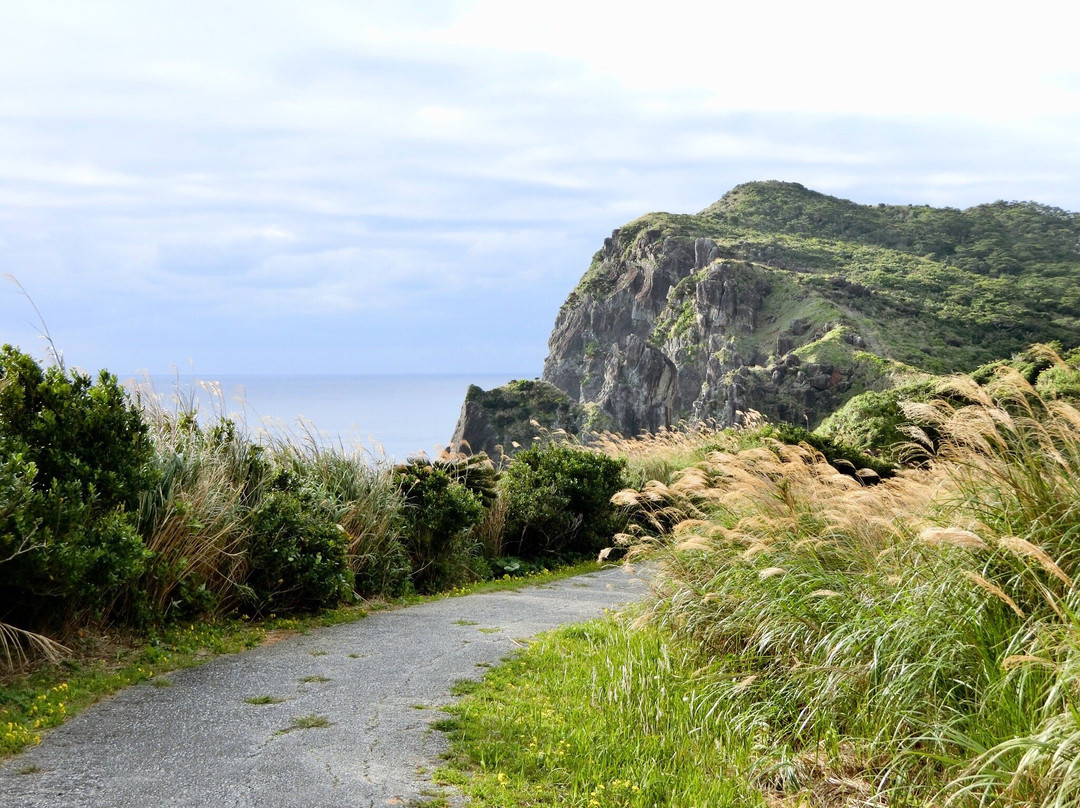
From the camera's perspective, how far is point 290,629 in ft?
24.0

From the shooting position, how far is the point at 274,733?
4.75 m

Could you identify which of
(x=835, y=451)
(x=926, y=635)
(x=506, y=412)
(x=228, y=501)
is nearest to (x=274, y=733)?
(x=228, y=501)

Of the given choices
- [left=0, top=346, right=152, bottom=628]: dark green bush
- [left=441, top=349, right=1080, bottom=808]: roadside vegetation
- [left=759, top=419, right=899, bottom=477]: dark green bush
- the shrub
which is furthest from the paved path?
[left=759, top=419, right=899, bottom=477]: dark green bush

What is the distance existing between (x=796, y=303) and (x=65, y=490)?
→ 7981 cm

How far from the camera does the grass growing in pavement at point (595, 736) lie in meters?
4.11

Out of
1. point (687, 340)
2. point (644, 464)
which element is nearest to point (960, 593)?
point (644, 464)

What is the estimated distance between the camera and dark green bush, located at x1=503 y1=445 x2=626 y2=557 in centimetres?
1234

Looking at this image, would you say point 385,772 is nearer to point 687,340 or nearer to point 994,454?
point 994,454

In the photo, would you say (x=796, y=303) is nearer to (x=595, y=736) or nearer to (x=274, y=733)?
(x=595, y=736)

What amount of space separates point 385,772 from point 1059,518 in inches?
138

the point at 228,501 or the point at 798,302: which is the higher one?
the point at 798,302

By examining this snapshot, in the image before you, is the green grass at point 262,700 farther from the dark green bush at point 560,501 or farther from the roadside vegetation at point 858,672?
the dark green bush at point 560,501

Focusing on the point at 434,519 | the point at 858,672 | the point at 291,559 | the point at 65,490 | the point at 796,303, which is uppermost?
the point at 796,303

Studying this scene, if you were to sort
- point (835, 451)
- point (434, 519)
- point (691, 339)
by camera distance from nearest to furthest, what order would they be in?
point (434, 519)
point (835, 451)
point (691, 339)
